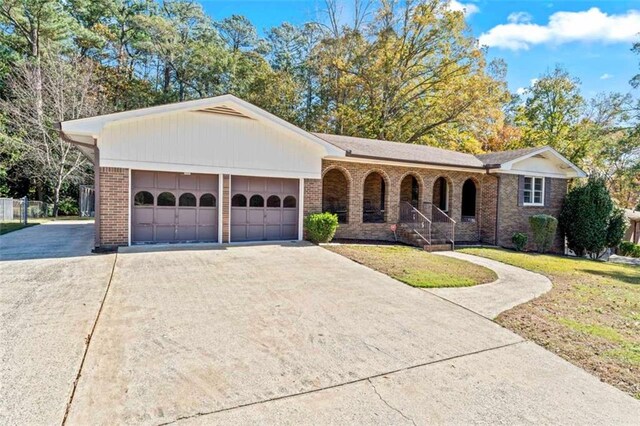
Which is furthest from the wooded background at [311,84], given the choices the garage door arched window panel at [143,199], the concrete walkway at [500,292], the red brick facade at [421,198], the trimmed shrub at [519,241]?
the garage door arched window panel at [143,199]

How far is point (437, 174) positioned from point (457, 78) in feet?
48.0

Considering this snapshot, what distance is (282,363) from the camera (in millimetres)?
3740

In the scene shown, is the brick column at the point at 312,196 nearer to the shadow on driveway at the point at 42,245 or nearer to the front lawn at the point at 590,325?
the shadow on driveway at the point at 42,245

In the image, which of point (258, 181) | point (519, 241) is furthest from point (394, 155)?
point (519, 241)

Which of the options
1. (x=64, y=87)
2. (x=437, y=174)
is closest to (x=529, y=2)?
(x=437, y=174)

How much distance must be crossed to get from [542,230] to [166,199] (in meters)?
14.8

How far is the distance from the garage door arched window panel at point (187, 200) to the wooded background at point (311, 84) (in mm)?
18128

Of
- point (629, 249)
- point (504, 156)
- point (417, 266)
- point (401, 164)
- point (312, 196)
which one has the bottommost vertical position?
point (629, 249)

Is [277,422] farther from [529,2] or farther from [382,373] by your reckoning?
[529,2]

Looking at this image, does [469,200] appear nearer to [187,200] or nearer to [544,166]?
[544,166]

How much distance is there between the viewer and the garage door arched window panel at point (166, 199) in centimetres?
1024

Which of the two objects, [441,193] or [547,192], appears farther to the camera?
[441,193]

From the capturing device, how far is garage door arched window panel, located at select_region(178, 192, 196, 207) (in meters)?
10.5

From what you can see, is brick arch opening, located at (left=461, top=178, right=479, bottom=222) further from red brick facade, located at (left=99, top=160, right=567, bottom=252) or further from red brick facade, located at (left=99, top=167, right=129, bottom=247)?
red brick facade, located at (left=99, top=167, right=129, bottom=247)
